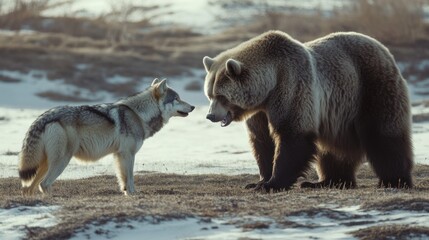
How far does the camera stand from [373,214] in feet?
27.3

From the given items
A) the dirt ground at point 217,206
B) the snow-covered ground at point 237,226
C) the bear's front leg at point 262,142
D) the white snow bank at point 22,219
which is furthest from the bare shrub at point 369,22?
the white snow bank at point 22,219

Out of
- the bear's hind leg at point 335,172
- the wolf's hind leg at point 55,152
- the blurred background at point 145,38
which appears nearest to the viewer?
the wolf's hind leg at point 55,152

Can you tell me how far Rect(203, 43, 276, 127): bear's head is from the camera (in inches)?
422

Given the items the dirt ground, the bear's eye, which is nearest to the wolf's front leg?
the bear's eye

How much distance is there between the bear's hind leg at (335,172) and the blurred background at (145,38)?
15.2 metres

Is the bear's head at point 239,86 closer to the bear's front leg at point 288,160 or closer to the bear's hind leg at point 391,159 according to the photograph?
the bear's front leg at point 288,160

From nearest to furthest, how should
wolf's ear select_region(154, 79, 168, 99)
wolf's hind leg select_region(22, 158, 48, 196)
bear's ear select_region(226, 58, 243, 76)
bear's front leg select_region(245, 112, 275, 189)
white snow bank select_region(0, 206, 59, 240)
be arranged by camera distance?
white snow bank select_region(0, 206, 59, 240)
bear's ear select_region(226, 58, 243, 76)
wolf's hind leg select_region(22, 158, 48, 196)
bear's front leg select_region(245, 112, 275, 189)
wolf's ear select_region(154, 79, 168, 99)

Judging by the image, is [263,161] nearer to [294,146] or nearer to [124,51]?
[294,146]

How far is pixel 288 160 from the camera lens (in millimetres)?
10648

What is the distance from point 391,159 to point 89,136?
3.72 metres

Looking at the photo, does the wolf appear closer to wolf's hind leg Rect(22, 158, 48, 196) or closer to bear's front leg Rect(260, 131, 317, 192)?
wolf's hind leg Rect(22, 158, 48, 196)

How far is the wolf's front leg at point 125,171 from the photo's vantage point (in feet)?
37.7

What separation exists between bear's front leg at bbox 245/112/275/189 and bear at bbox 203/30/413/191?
12 millimetres

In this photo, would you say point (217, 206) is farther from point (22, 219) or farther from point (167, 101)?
point (167, 101)
